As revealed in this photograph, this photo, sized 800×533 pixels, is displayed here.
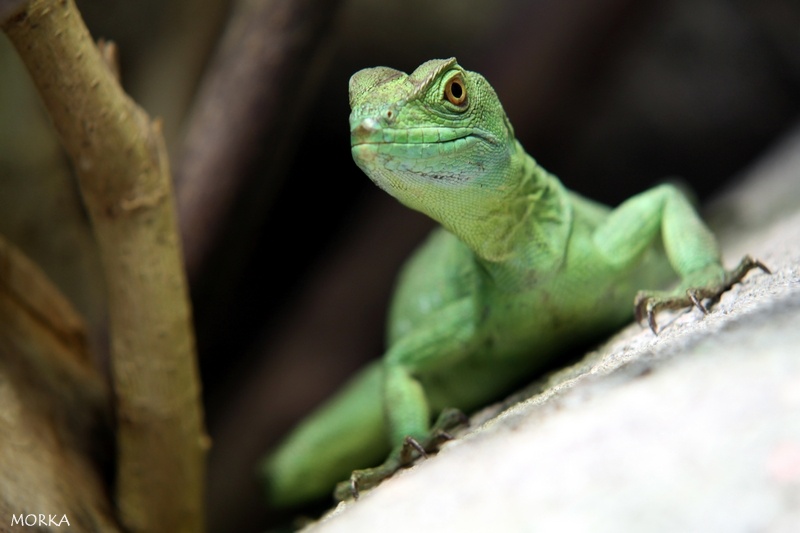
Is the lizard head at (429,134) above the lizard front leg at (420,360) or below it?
above

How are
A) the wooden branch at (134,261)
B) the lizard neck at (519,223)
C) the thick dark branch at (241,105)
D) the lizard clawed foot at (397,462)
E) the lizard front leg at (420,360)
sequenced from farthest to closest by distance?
the thick dark branch at (241,105) < the lizard front leg at (420,360) < the lizard neck at (519,223) < the lizard clawed foot at (397,462) < the wooden branch at (134,261)

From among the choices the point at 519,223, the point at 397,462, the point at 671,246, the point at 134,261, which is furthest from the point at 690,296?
the point at 134,261

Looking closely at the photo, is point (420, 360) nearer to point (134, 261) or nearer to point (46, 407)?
point (134, 261)

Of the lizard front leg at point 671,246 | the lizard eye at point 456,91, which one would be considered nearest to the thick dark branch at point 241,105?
Result: the lizard eye at point 456,91

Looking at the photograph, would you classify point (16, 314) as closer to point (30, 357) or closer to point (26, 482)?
point (30, 357)

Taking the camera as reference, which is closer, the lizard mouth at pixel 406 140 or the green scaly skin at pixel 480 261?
the lizard mouth at pixel 406 140

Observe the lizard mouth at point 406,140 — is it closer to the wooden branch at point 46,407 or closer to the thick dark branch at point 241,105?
the thick dark branch at point 241,105

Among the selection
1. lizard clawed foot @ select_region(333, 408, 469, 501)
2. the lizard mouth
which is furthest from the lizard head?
lizard clawed foot @ select_region(333, 408, 469, 501)

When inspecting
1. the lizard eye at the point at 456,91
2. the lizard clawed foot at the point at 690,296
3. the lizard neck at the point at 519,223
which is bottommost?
the lizard clawed foot at the point at 690,296
